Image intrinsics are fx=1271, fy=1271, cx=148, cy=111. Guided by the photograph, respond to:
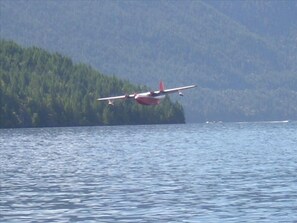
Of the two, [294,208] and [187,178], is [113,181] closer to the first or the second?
[187,178]

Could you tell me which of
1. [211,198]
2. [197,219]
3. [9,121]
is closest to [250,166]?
[211,198]

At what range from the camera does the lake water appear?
50.1 metres

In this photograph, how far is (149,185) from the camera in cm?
6159

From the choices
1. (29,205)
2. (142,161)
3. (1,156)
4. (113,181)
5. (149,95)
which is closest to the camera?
(29,205)

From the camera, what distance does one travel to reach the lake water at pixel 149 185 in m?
50.1

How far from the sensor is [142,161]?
268 feet

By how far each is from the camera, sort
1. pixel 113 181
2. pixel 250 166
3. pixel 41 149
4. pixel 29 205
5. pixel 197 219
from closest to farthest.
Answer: pixel 197 219
pixel 29 205
pixel 113 181
pixel 250 166
pixel 41 149

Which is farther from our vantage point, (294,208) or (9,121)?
(9,121)

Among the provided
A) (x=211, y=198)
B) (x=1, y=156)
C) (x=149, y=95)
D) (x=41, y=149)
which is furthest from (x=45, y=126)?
(x=211, y=198)

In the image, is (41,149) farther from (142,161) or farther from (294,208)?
(294,208)

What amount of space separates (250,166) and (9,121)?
11653cm

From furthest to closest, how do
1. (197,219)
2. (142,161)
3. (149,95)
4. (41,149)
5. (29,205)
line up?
1. (149,95)
2. (41,149)
3. (142,161)
4. (29,205)
5. (197,219)

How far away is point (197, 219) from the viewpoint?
48.3 metres

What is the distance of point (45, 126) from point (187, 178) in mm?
131794
